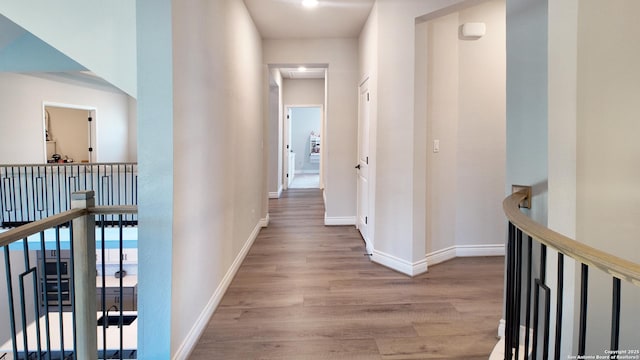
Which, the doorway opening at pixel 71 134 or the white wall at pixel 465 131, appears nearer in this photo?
the white wall at pixel 465 131

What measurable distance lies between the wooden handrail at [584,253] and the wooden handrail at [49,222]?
1.71 metres

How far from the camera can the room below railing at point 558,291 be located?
907mm

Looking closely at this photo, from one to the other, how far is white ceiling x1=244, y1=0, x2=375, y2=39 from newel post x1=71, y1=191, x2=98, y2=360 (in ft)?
9.30

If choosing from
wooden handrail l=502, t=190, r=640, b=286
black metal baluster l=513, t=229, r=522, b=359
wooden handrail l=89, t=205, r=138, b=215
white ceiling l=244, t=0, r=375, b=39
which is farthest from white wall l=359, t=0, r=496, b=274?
wooden handrail l=89, t=205, r=138, b=215

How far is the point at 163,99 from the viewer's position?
5.98ft

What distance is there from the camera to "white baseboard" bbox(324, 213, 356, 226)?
5.42m

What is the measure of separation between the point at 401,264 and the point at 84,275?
261cm

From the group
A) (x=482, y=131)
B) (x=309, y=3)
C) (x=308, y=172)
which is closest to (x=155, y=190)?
(x=309, y=3)

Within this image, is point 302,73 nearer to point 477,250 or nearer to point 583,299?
point 477,250

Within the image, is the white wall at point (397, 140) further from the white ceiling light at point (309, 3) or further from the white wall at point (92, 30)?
the white wall at point (92, 30)

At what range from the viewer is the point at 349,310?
8.73 feet

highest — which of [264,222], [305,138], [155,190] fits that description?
[305,138]

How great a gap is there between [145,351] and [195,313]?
1.44ft

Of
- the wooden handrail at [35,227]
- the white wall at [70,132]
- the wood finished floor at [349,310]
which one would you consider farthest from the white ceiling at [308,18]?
the white wall at [70,132]
